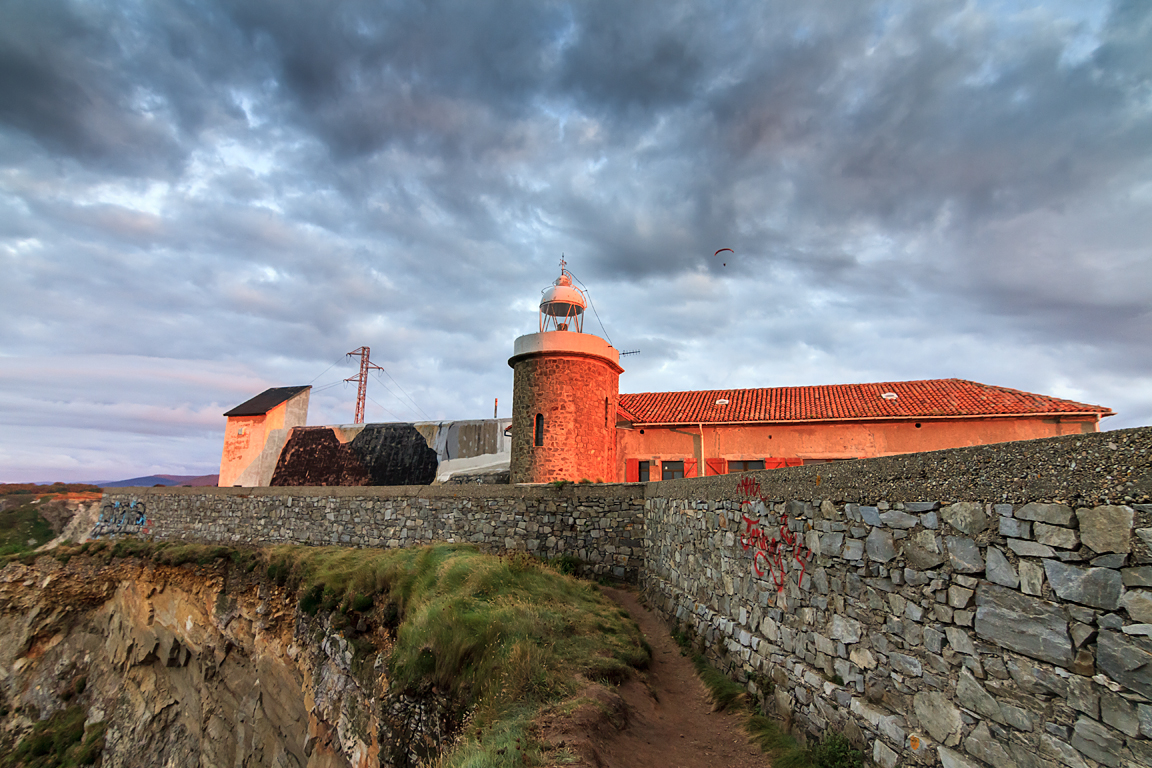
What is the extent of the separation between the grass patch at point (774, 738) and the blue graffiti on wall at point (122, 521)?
85.8 ft

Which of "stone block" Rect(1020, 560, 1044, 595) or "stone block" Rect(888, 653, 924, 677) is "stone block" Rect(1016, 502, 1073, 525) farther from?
"stone block" Rect(888, 653, 924, 677)

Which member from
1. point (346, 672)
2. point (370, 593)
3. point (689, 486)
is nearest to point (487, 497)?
point (370, 593)

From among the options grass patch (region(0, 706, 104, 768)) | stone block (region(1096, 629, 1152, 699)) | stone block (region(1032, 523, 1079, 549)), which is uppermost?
stone block (region(1032, 523, 1079, 549))

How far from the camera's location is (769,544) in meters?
6.43

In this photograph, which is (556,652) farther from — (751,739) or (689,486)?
(689,486)

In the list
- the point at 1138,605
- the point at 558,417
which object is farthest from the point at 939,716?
the point at 558,417

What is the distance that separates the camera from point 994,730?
3.48 metres

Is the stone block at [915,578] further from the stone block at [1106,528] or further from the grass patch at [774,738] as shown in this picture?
the grass patch at [774,738]

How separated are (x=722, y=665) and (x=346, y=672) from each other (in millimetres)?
7584

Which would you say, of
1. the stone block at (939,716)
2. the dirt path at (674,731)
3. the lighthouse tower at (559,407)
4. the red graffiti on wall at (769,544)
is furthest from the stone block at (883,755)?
the lighthouse tower at (559,407)

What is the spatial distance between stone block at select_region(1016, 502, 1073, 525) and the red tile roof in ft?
54.6

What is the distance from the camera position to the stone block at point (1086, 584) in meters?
2.83

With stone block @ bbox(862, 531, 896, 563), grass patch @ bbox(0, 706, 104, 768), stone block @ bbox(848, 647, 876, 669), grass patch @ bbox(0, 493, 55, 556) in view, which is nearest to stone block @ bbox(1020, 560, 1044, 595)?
stone block @ bbox(862, 531, 896, 563)

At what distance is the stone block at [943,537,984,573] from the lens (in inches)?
143
